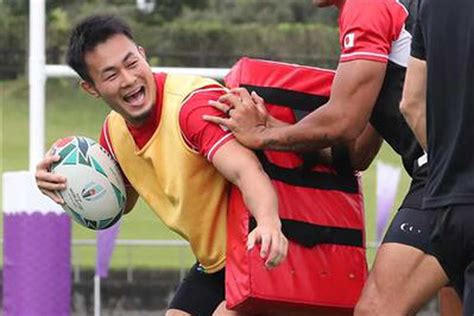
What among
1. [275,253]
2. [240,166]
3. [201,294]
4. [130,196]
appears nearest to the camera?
[275,253]

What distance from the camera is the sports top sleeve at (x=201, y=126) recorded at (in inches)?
206

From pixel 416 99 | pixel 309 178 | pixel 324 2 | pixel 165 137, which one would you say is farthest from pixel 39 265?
pixel 416 99

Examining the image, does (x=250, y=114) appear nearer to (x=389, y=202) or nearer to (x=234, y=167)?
(x=234, y=167)

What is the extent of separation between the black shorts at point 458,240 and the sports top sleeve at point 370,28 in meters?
0.76

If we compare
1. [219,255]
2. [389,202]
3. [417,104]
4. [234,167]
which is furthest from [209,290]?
[389,202]

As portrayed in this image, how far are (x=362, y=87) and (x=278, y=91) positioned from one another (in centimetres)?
37

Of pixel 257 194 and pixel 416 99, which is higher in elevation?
pixel 416 99

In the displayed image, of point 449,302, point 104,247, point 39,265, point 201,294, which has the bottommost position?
point 104,247

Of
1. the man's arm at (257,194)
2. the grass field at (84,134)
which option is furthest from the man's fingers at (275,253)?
the grass field at (84,134)

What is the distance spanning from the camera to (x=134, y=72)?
5.44 meters

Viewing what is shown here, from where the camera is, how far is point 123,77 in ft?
17.8

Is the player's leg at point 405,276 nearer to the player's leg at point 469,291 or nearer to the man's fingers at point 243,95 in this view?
the player's leg at point 469,291

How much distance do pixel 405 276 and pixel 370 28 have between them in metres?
0.80

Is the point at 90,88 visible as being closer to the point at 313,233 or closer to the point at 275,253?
the point at 313,233
